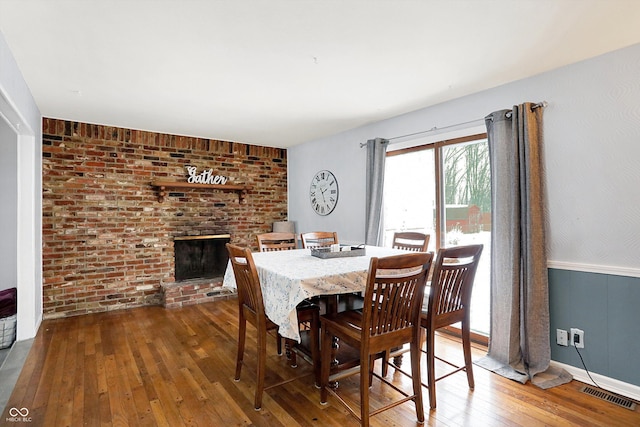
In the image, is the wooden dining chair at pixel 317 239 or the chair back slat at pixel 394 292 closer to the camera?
the chair back slat at pixel 394 292

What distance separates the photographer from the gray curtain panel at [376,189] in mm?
3943

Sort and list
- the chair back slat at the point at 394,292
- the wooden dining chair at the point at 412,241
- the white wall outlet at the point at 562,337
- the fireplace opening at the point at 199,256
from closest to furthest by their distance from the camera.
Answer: the chair back slat at the point at 394,292
the white wall outlet at the point at 562,337
the wooden dining chair at the point at 412,241
the fireplace opening at the point at 199,256

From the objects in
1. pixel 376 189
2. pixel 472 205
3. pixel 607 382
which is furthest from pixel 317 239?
pixel 607 382

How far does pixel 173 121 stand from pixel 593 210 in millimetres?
4220

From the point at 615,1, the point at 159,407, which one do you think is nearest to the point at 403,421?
the point at 159,407

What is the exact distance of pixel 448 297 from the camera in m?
2.20

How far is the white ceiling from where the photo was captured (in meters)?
1.84

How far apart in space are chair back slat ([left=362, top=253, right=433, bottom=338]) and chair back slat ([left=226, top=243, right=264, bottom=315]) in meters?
0.71

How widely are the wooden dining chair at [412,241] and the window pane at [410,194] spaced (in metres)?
0.42

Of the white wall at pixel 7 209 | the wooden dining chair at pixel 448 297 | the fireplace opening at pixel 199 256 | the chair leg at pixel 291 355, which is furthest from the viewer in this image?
the fireplace opening at pixel 199 256

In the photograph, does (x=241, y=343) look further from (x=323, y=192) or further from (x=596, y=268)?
(x=323, y=192)

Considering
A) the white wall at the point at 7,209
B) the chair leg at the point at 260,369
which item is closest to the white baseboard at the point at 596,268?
the chair leg at the point at 260,369

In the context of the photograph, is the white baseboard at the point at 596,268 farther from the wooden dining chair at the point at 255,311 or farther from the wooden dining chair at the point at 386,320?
the wooden dining chair at the point at 255,311

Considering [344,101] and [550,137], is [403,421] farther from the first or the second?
[344,101]
